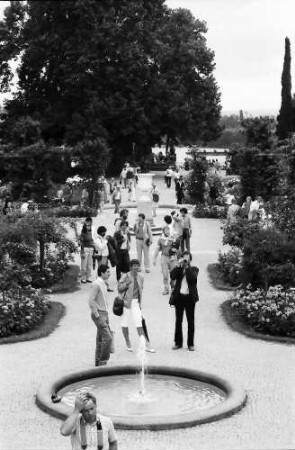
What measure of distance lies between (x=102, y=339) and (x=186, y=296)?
5.84 ft

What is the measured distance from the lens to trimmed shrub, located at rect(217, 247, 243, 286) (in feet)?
61.8

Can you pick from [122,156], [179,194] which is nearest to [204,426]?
[179,194]

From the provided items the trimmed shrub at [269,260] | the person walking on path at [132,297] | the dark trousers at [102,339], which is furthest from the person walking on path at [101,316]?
the trimmed shrub at [269,260]

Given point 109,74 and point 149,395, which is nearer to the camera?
point 149,395

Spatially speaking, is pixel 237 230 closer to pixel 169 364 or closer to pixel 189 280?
pixel 189 280

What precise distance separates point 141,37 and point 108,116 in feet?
16.7

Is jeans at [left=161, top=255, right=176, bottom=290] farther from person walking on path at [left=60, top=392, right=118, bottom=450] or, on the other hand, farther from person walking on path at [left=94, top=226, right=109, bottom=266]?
person walking on path at [left=60, top=392, right=118, bottom=450]

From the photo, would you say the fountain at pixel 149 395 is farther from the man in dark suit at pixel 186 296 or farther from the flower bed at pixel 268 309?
the flower bed at pixel 268 309

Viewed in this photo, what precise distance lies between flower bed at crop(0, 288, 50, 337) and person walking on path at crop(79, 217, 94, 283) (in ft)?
9.08

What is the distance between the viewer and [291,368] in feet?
42.1

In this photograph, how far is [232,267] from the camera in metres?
19.2

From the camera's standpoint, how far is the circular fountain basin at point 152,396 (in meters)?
10.3

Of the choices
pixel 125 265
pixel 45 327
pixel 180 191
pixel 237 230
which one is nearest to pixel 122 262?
pixel 125 265

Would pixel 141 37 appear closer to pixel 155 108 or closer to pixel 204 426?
pixel 155 108
